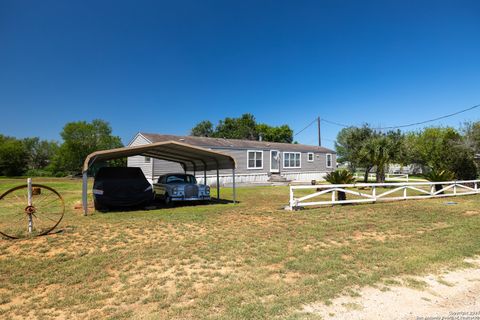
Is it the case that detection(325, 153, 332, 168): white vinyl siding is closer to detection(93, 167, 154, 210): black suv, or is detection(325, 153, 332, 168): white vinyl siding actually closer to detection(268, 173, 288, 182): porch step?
detection(268, 173, 288, 182): porch step

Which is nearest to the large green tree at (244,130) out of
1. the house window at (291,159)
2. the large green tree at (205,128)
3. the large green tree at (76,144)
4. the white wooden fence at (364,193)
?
the large green tree at (205,128)

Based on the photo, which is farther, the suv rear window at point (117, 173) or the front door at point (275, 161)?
the front door at point (275, 161)

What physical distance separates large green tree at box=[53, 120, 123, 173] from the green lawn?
38583 mm

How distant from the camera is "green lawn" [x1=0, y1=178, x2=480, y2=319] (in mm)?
3521

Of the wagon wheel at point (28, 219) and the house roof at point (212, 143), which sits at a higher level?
the house roof at point (212, 143)

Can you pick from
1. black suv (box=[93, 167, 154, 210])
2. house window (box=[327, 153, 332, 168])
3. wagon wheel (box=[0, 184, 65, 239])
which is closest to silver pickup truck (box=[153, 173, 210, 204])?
black suv (box=[93, 167, 154, 210])

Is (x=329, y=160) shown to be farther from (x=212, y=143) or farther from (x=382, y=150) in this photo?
(x=212, y=143)

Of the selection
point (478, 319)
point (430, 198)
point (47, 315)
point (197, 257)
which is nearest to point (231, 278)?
point (197, 257)

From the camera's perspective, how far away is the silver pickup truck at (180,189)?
12.1 meters

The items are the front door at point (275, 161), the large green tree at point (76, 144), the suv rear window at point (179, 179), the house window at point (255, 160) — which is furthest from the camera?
the large green tree at point (76, 144)

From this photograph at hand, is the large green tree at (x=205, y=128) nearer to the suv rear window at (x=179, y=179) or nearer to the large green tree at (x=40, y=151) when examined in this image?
the large green tree at (x=40, y=151)

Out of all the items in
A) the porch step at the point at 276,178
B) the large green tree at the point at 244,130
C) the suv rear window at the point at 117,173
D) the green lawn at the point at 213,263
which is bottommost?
the green lawn at the point at 213,263

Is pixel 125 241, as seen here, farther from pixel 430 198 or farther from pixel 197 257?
pixel 430 198

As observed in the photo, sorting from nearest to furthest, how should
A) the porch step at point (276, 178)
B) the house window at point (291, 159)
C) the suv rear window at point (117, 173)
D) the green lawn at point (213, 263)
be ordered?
the green lawn at point (213, 263) → the suv rear window at point (117, 173) → the porch step at point (276, 178) → the house window at point (291, 159)
